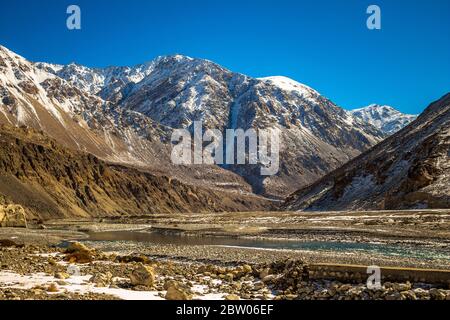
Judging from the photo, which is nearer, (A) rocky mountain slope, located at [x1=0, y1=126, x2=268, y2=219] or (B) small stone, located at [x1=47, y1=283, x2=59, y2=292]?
(B) small stone, located at [x1=47, y1=283, x2=59, y2=292]

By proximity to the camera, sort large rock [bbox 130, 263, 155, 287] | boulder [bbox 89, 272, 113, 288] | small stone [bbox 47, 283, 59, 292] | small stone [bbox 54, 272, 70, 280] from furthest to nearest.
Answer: small stone [bbox 54, 272, 70, 280] → boulder [bbox 89, 272, 113, 288] → large rock [bbox 130, 263, 155, 287] → small stone [bbox 47, 283, 59, 292]

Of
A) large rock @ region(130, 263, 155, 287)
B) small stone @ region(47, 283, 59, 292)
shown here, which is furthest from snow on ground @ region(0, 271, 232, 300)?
large rock @ region(130, 263, 155, 287)

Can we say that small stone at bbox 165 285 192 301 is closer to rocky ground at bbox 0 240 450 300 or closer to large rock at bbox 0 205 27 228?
rocky ground at bbox 0 240 450 300

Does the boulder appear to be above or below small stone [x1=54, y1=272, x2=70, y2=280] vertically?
below

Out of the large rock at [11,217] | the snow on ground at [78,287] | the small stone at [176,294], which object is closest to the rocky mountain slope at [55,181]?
the large rock at [11,217]

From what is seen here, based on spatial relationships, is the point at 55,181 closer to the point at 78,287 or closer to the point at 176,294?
the point at 78,287

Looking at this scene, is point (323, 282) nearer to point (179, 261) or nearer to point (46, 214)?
point (179, 261)
